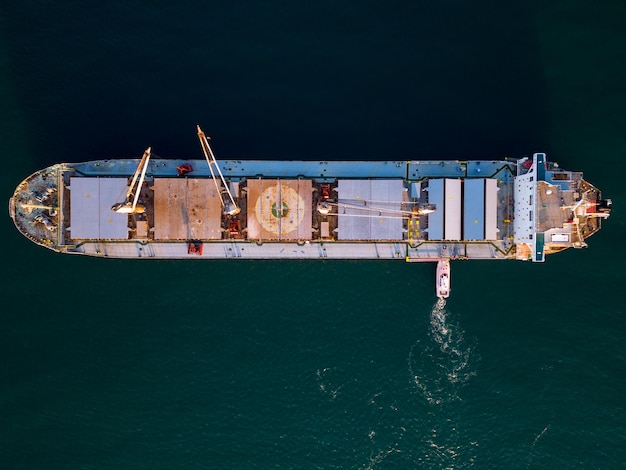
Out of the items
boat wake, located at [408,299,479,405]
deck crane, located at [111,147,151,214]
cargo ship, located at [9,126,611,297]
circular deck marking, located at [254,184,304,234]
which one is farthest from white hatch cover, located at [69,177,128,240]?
boat wake, located at [408,299,479,405]

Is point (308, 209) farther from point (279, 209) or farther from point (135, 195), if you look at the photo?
point (135, 195)

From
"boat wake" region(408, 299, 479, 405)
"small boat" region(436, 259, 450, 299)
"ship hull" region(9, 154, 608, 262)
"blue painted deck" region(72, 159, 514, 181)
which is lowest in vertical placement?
"boat wake" region(408, 299, 479, 405)

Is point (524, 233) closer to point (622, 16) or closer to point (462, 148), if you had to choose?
point (462, 148)

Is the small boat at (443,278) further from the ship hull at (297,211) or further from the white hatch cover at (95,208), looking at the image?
the white hatch cover at (95,208)

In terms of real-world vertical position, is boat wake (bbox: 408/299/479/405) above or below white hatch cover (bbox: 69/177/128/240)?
below

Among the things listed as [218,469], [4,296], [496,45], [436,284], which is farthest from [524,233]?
[4,296]

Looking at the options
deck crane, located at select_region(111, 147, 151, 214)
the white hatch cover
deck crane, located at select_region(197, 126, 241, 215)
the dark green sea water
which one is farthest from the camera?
the dark green sea water

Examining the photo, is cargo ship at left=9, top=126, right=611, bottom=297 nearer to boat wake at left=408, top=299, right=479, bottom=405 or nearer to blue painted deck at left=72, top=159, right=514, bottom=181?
blue painted deck at left=72, top=159, right=514, bottom=181
